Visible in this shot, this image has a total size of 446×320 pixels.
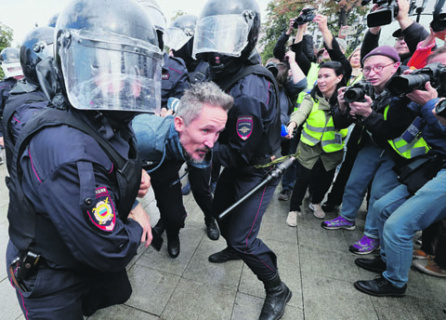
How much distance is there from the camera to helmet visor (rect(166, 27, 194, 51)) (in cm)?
368

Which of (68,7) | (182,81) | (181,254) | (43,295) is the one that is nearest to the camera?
(68,7)

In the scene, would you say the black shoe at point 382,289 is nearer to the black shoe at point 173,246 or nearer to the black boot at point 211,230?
the black boot at point 211,230

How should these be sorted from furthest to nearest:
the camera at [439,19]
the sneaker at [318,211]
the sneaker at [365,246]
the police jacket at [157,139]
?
1. the sneaker at [318,211]
2. the sneaker at [365,246]
3. the camera at [439,19]
4. the police jacket at [157,139]

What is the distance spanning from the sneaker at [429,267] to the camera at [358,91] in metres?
1.89

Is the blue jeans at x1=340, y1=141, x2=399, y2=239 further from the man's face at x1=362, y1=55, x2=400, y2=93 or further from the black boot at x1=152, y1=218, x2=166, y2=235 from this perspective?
the black boot at x1=152, y1=218, x2=166, y2=235

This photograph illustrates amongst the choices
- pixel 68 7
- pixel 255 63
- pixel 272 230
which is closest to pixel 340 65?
pixel 255 63

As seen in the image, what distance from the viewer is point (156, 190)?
235 centimetres

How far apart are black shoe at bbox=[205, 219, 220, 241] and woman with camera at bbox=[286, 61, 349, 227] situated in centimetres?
104

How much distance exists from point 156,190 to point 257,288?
4.45ft

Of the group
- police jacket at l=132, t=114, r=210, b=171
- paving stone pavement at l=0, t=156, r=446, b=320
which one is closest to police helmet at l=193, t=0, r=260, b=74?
police jacket at l=132, t=114, r=210, b=171

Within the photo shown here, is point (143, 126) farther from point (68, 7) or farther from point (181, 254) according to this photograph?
point (181, 254)

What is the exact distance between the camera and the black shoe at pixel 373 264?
2478 millimetres

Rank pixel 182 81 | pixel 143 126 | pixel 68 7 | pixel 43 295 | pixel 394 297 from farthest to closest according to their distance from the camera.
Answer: pixel 182 81 < pixel 394 297 < pixel 143 126 < pixel 43 295 < pixel 68 7

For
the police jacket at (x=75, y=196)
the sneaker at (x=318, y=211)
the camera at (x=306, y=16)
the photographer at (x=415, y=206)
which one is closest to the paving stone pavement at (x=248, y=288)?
the photographer at (x=415, y=206)
